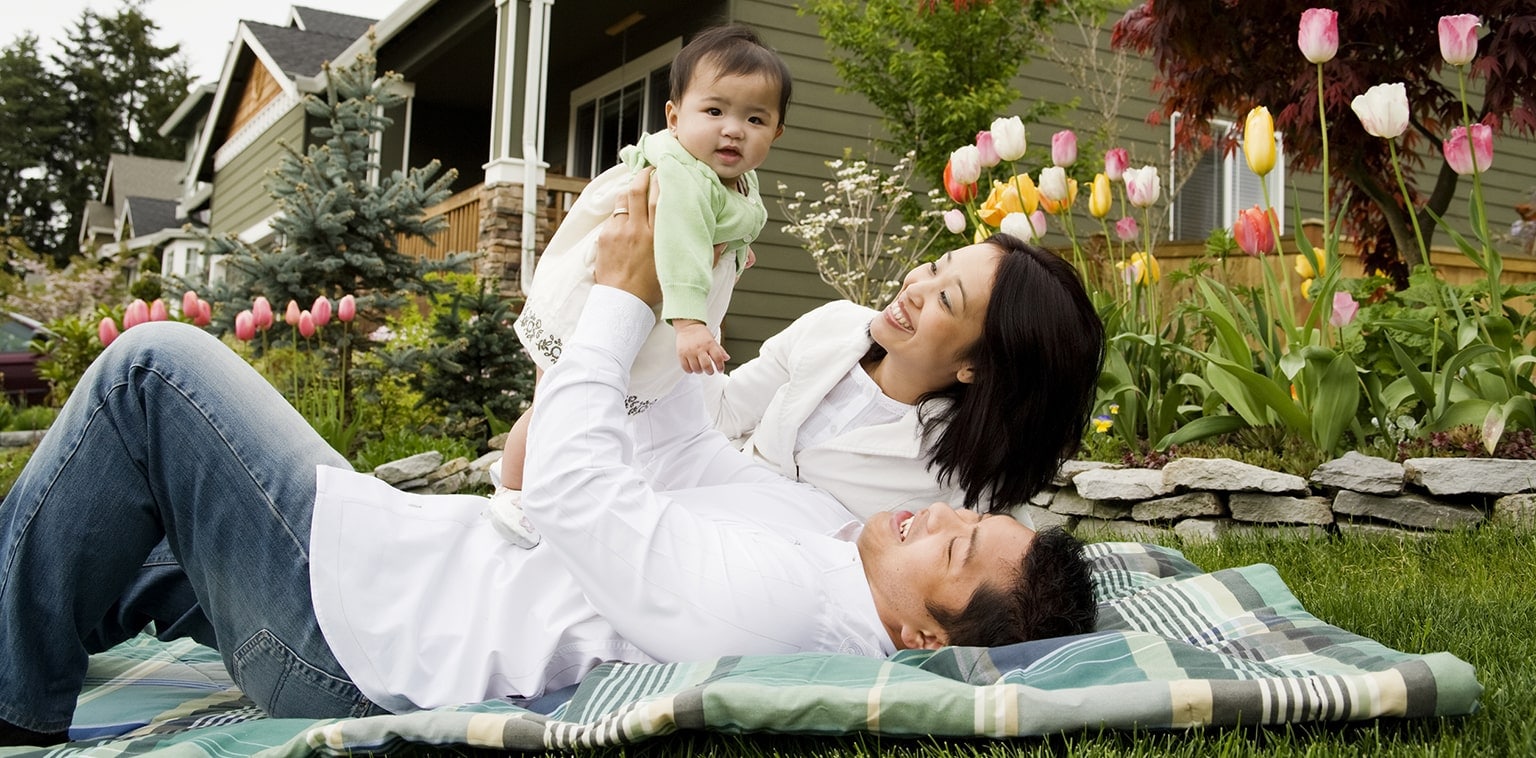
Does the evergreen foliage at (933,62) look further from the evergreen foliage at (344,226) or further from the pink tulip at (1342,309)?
the pink tulip at (1342,309)

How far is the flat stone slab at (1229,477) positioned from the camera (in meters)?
3.88

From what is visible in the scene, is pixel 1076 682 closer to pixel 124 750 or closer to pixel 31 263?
pixel 124 750

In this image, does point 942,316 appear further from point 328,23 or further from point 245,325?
point 328,23

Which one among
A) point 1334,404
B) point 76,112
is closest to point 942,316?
point 1334,404

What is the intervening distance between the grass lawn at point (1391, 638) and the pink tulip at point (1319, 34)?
1.61m

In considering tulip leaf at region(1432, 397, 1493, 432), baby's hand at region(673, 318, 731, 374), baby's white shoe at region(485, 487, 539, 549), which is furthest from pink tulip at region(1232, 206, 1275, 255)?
baby's white shoe at region(485, 487, 539, 549)

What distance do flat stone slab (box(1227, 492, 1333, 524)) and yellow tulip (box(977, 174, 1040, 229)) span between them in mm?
1548

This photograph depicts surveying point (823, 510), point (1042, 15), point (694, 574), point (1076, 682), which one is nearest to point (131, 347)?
point (694, 574)

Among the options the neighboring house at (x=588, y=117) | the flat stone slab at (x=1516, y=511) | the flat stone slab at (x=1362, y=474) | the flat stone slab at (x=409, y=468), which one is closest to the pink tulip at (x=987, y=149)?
the flat stone slab at (x=1362, y=474)

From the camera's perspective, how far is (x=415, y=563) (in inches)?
80.7

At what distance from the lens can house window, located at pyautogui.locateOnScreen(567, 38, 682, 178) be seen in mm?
11539

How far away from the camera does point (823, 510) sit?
8.08ft

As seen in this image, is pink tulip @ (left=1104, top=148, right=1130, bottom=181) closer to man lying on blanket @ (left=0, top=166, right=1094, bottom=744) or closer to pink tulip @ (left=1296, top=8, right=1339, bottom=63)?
pink tulip @ (left=1296, top=8, right=1339, bottom=63)

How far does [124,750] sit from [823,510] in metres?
1.30
